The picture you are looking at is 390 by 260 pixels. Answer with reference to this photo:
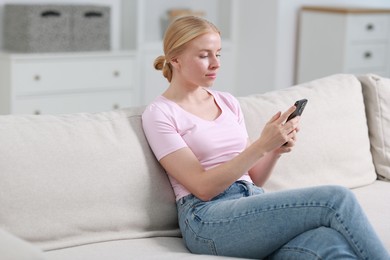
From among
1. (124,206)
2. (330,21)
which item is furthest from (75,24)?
(124,206)

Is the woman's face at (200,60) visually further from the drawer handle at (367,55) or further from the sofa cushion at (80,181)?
the drawer handle at (367,55)

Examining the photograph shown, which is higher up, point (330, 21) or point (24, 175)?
point (330, 21)

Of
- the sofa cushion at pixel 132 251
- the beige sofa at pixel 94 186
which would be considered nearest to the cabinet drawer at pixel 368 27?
the beige sofa at pixel 94 186

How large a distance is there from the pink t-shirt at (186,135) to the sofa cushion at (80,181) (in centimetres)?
6

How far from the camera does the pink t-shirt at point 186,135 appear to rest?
2281 mm

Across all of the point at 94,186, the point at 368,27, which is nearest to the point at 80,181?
the point at 94,186

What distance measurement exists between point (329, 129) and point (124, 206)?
34.1 inches

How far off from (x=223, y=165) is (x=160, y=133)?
0.20 meters

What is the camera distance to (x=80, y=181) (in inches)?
87.1

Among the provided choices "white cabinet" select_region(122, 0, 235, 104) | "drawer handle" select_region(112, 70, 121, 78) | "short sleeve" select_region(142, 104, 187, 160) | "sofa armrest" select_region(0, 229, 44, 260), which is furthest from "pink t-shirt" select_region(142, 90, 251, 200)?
"white cabinet" select_region(122, 0, 235, 104)

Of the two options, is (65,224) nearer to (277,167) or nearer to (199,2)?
(277,167)

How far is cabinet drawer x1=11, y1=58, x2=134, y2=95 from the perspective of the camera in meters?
4.47

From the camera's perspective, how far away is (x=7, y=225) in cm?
211

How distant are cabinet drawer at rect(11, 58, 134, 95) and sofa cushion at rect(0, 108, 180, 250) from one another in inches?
85.2
